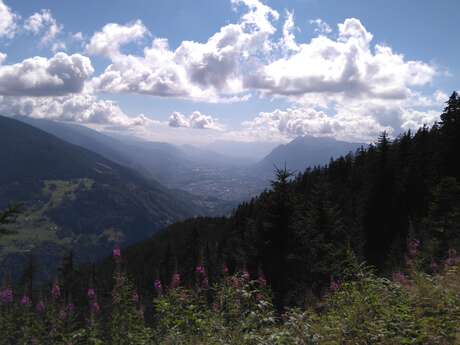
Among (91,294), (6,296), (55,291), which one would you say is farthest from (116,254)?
(6,296)

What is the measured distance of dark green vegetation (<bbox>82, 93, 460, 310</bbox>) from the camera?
20.6m

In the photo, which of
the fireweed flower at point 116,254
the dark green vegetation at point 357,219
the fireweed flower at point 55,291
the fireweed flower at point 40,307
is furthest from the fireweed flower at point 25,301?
the dark green vegetation at point 357,219

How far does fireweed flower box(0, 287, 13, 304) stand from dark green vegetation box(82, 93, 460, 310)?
4339 mm

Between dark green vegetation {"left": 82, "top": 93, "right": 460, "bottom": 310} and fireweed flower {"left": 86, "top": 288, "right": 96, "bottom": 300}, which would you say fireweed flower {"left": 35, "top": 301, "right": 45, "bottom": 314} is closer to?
fireweed flower {"left": 86, "top": 288, "right": 96, "bottom": 300}

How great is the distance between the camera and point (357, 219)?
4725cm

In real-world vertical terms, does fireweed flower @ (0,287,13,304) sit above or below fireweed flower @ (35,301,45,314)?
above

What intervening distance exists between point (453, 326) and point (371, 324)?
1279 mm

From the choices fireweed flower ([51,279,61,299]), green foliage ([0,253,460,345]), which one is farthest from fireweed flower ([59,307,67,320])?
Answer: fireweed flower ([51,279,61,299])

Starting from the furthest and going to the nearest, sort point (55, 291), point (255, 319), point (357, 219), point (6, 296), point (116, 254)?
point (357, 219)
point (6, 296)
point (55, 291)
point (116, 254)
point (255, 319)

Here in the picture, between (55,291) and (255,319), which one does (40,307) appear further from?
(255,319)

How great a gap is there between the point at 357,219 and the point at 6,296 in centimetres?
4349

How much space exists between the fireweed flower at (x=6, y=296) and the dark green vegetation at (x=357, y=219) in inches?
171

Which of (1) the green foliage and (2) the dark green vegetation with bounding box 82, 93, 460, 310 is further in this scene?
(2) the dark green vegetation with bounding box 82, 93, 460, 310

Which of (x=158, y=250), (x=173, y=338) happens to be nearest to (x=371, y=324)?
(x=173, y=338)
